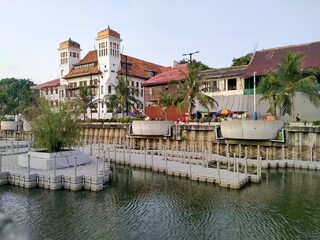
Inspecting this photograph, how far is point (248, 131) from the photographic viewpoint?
27.1m

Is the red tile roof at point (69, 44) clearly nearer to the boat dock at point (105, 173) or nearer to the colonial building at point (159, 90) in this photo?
the colonial building at point (159, 90)

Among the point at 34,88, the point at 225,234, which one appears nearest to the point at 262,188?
the point at 225,234

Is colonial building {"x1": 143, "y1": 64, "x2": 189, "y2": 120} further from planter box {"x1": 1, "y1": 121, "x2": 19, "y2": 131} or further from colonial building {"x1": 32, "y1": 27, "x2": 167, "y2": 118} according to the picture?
planter box {"x1": 1, "y1": 121, "x2": 19, "y2": 131}

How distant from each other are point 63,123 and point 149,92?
3341cm

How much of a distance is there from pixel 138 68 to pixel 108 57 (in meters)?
9.37

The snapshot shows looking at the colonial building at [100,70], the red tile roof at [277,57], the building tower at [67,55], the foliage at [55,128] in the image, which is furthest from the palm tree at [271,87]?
the building tower at [67,55]

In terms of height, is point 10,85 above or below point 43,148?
above

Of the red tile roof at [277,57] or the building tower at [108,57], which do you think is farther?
the building tower at [108,57]

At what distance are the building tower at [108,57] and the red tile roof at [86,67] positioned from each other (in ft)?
6.02

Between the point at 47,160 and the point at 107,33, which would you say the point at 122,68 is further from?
the point at 47,160

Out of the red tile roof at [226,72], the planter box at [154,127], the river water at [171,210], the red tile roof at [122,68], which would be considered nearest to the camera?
the river water at [171,210]

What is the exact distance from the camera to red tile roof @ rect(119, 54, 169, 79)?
64.4 metres

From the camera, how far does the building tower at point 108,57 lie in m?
60.8

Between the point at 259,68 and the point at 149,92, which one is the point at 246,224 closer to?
the point at 259,68
